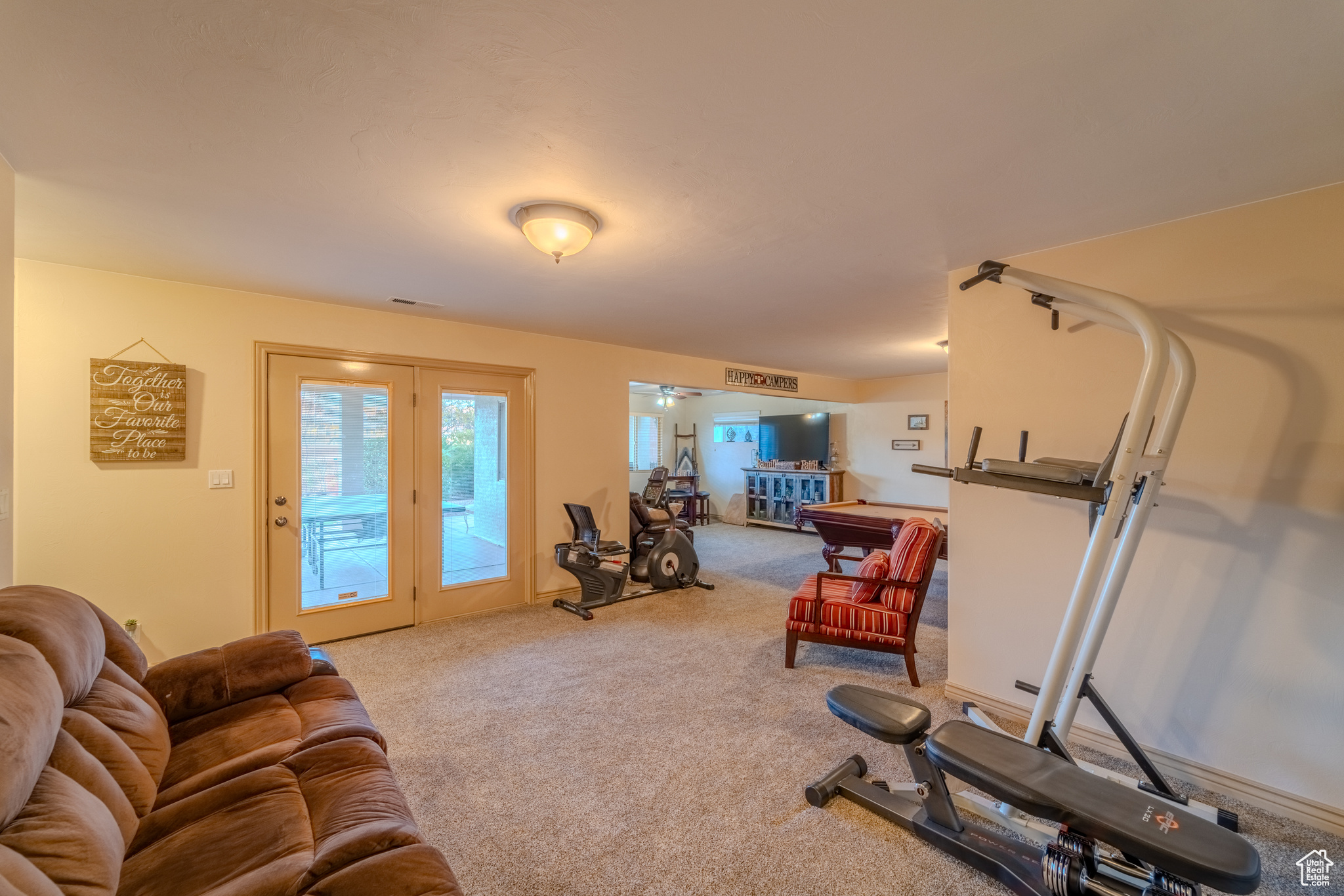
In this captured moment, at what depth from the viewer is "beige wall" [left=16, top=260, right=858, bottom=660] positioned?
2936 mm

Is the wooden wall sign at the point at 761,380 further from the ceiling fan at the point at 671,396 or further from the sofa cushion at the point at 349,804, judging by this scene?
the sofa cushion at the point at 349,804

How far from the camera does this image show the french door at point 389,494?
3.72 m

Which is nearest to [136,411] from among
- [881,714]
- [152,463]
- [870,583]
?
[152,463]

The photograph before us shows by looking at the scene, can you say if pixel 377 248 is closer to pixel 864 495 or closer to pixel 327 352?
pixel 327 352

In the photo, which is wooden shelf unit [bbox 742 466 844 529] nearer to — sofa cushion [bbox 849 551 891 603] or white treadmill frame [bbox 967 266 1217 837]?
sofa cushion [bbox 849 551 891 603]

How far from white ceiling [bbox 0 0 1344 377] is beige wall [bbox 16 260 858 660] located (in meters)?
0.37

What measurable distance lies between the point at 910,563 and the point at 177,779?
336 centimetres

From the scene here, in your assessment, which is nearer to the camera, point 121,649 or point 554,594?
point 121,649

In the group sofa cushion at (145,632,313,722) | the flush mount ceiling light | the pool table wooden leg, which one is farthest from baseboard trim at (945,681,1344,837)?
sofa cushion at (145,632,313,722)

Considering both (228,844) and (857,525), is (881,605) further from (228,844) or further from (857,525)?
(228,844)

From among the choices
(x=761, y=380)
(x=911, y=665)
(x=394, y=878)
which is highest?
(x=761, y=380)

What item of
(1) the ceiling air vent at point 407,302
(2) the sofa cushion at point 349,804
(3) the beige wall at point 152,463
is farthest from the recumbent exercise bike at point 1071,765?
(3) the beige wall at point 152,463

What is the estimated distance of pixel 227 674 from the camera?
6.82ft

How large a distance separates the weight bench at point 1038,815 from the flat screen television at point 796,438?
6.83 meters
